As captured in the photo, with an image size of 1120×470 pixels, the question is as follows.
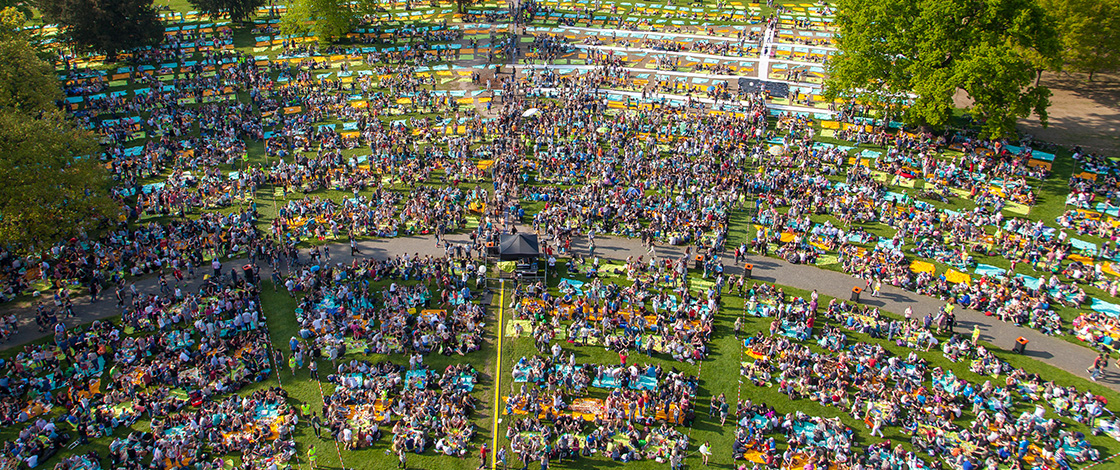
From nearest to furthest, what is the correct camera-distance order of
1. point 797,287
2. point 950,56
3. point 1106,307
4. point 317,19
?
point 1106,307, point 797,287, point 950,56, point 317,19

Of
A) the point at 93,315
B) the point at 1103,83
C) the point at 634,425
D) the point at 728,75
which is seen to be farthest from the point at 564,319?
the point at 1103,83

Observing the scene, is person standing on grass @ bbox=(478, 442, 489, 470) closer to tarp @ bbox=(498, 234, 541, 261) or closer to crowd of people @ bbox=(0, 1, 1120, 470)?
crowd of people @ bbox=(0, 1, 1120, 470)

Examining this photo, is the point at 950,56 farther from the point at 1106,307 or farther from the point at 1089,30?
the point at 1106,307

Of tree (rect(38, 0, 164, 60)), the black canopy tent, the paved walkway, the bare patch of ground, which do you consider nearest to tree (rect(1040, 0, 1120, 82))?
the bare patch of ground

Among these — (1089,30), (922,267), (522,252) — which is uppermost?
(1089,30)

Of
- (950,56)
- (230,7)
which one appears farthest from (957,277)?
(230,7)

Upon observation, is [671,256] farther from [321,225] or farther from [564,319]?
[321,225]
